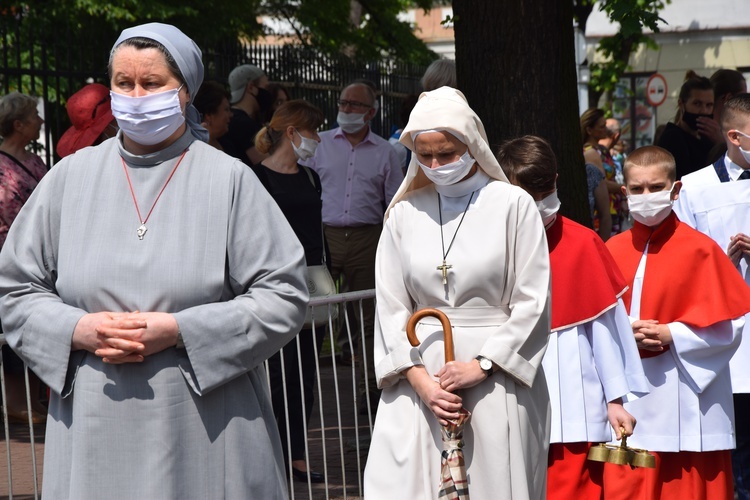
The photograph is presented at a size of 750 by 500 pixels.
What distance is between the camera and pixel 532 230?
4.09 meters

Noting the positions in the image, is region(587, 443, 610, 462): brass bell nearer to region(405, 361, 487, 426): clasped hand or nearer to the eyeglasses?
region(405, 361, 487, 426): clasped hand

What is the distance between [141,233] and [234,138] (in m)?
5.11

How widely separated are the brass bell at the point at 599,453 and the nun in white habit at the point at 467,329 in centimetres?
34

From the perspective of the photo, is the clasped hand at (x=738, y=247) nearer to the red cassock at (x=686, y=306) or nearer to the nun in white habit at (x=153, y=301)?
the red cassock at (x=686, y=306)

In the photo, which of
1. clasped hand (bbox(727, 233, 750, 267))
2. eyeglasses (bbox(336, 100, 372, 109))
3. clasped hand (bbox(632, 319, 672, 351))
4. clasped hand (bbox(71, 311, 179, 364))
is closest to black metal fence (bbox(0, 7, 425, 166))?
eyeglasses (bbox(336, 100, 372, 109))

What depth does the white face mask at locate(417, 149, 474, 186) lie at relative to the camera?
409 centimetres

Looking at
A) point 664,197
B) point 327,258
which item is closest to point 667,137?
point 327,258

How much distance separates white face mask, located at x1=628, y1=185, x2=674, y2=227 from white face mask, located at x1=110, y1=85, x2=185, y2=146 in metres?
2.43

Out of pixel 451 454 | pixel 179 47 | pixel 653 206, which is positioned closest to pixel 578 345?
pixel 653 206

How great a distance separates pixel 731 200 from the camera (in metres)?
6.16

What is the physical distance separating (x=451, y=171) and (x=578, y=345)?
3.50ft

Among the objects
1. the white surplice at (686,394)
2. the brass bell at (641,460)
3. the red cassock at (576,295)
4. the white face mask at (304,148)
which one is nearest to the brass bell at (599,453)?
the brass bell at (641,460)

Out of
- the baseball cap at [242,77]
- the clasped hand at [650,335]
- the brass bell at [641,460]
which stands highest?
the baseball cap at [242,77]

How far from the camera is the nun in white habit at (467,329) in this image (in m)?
4.02
